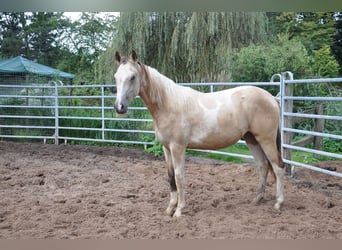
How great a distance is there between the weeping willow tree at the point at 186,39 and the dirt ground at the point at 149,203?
1974mm

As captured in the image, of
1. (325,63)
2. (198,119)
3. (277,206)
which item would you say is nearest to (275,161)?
(277,206)

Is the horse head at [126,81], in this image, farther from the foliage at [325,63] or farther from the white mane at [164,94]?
the foliage at [325,63]

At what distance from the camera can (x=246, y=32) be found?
511cm

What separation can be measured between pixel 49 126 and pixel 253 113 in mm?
3986

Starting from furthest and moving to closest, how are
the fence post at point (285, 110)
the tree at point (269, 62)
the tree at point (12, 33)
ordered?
the tree at point (269, 62), the tree at point (12, 33), the fence post at point (285, 110)

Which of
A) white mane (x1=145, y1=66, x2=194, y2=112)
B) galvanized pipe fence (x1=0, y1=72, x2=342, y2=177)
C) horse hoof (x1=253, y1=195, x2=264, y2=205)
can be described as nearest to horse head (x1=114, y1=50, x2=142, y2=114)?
white mane (x1=145, y1=66, x2=194, y2=112)

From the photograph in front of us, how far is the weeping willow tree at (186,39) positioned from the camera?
5.06 metres

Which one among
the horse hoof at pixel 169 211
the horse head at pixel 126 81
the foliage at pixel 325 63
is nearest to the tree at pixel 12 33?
the horse head at pixel 126 81

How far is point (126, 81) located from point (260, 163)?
3.63 ft

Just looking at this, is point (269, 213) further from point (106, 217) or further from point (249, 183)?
point (106, 217)

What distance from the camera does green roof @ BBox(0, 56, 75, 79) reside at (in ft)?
16.2

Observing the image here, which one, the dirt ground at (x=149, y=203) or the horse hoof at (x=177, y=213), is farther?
the horse hoof at (x=177, y=213)

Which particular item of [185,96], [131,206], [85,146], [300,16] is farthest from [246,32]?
[131,206]

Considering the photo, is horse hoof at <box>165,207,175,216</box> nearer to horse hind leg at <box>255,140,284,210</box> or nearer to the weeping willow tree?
horse hind leg at <box>255,140,284,210</box>
